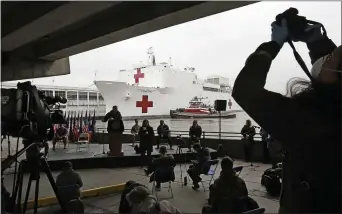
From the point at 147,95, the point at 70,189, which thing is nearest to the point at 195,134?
the point at 70,189

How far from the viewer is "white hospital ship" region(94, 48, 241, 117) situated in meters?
23.3

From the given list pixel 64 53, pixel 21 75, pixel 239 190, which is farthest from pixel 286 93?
pixel 21 75

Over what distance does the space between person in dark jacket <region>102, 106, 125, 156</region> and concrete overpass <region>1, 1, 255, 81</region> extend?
186cm

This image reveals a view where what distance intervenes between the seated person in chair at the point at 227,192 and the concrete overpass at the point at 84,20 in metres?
1.51

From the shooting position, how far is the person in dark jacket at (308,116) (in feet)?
2.88

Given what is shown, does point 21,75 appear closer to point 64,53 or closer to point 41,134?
point 64,53

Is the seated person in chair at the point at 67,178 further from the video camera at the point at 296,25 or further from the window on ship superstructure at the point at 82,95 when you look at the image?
the window on ship superstructure at the point at 82,95

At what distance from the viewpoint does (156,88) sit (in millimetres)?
27219

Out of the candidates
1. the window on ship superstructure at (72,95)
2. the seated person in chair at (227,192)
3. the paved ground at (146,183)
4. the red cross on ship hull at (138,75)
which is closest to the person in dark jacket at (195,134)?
the paved ground at (146,183)

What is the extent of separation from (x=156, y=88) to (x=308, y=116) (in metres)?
26.5

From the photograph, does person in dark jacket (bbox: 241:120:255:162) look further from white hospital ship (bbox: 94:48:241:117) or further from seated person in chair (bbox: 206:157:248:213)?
white hospital ship (bbox: 94:48:241:117)

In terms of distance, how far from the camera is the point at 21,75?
464 cm

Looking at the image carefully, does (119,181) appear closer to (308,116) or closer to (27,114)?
(27,114)

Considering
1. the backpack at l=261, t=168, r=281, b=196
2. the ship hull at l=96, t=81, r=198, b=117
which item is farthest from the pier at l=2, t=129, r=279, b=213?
the ship hull at l=96, t=81, r=198, b=117
